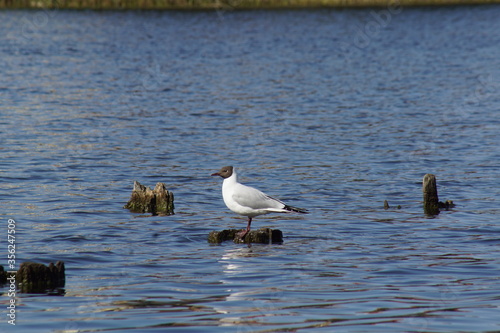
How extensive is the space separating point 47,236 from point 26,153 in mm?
9842

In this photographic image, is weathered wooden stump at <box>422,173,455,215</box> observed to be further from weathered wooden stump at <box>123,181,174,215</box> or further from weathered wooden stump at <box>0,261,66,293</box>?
weathered wooden stump at <box>0,261,66,293</box>

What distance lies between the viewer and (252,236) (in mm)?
15391

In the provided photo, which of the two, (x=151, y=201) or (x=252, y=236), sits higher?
(x=151, y=201)

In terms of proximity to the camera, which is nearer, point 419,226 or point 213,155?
point 419,226

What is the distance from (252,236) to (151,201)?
3.95 m

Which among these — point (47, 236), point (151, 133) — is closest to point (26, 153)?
point (151, 133)

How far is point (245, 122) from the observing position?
3175 cm

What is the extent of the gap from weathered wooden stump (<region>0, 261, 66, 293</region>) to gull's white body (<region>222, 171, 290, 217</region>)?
386 centimetres

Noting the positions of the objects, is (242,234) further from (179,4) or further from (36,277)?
(179,4)

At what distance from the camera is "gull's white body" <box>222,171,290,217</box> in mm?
15375

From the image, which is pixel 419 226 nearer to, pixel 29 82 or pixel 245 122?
pixel 245 122

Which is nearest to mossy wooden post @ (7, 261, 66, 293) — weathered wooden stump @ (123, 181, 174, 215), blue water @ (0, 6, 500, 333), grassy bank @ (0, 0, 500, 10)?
blue water @ (0, 6, 500, 333)

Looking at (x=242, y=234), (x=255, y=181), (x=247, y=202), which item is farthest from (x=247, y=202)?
(x=255, y=181)

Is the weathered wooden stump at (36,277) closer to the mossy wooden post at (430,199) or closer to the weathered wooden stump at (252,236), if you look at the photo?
the weathered wooden stump at (252,236)
